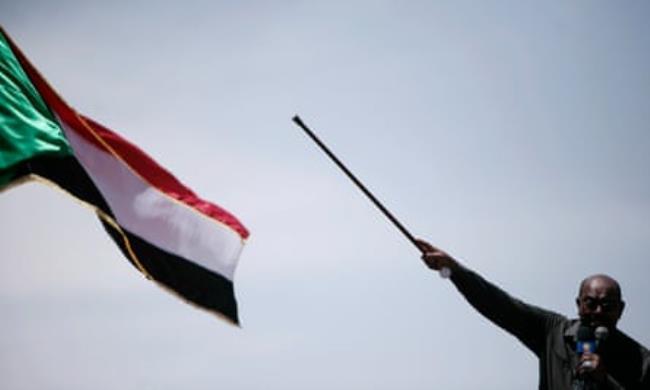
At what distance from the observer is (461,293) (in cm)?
708

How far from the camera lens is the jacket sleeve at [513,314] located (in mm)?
6836

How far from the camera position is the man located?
593 cm

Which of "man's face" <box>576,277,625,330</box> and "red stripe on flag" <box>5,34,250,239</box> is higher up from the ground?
"red stripe on flag" <box>5,34,250,239</box>

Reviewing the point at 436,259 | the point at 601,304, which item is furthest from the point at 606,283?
the point at 436,259

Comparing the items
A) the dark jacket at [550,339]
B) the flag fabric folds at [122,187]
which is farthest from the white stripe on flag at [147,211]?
the dark jacket at [550,339]

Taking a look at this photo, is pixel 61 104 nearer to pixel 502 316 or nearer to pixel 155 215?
pixel 155 215

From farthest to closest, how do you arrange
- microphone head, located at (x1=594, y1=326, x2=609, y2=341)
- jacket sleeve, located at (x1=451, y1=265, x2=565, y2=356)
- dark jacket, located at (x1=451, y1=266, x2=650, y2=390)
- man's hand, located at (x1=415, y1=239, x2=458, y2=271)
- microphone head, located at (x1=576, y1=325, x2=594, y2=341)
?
man's hand, located at (x1=415, y1=239, x2=458, y2=271) < jacket sleeve, located at (x1=451, y1=265, x2=565, y2=356) < dark jacket, located at (x1=451, y1=266, x2=650, y2=390) < microphone head, located at (x1=576, y1=325, x2=594, y2=341) < microphone head, located at (x1=594, y1=326, x2=609, y2=341)

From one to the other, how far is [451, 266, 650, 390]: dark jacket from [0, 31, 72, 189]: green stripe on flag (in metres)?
4.95

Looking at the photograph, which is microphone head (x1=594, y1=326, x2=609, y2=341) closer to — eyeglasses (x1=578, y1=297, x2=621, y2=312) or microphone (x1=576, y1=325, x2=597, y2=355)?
microphone (x1=576, y1=325, x2=597, y2=355)

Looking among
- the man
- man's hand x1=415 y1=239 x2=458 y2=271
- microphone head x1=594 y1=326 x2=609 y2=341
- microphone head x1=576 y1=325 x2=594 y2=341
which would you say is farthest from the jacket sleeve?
microphone head x1=594 y1=326 x2=609 y2=341

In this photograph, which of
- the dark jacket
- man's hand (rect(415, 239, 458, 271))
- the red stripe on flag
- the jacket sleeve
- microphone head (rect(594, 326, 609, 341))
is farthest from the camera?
the red stripe on flag

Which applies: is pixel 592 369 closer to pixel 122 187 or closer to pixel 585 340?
pixel 585 340

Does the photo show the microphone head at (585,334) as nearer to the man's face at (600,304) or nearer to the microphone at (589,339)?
the microphone at (589,339)

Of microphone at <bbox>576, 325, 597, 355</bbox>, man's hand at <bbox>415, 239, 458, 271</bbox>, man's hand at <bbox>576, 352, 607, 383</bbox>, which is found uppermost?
man's hand at <bbox>415, 239, 458, 271</bbox>
